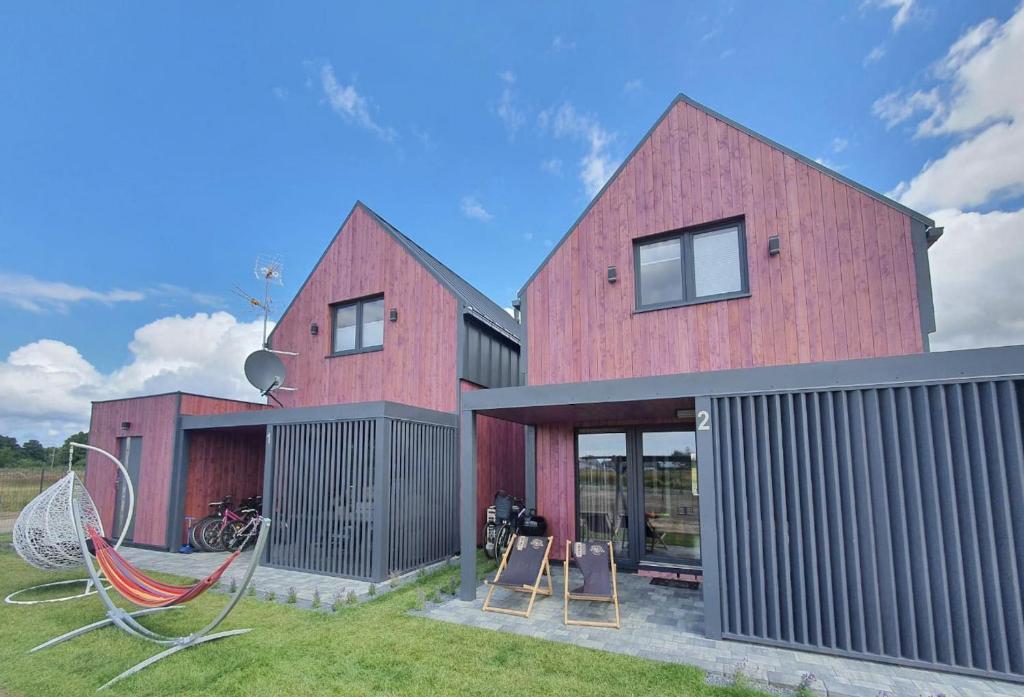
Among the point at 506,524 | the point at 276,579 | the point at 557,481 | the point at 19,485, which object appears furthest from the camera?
the point at 19,485

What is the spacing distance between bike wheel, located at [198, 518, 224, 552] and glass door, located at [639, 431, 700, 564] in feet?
25.4

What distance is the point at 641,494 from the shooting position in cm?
761

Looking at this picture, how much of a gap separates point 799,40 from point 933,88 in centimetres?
300

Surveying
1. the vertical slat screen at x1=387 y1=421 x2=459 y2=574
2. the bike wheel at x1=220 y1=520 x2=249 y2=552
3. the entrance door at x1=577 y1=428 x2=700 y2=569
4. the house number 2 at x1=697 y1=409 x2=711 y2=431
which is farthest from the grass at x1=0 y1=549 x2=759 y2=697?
the bike wheel at x1=220 y1=520 x2=249 y2=552

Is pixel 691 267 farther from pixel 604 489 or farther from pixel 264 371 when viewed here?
pixel 264 371

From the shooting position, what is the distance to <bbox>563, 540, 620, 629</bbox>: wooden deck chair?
5.14m

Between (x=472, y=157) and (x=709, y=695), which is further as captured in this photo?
(x=472, y=157)

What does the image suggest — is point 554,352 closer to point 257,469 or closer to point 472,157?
point 257,469

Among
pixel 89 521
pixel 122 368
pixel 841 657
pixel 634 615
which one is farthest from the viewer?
pixel 122 368

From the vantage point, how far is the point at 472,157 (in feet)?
47.9

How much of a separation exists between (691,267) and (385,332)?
580cm

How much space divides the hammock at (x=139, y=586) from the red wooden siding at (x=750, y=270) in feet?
16.9

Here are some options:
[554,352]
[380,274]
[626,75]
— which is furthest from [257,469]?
Answer: [626,75]

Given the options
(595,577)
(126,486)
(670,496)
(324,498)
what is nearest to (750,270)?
(670,496)
